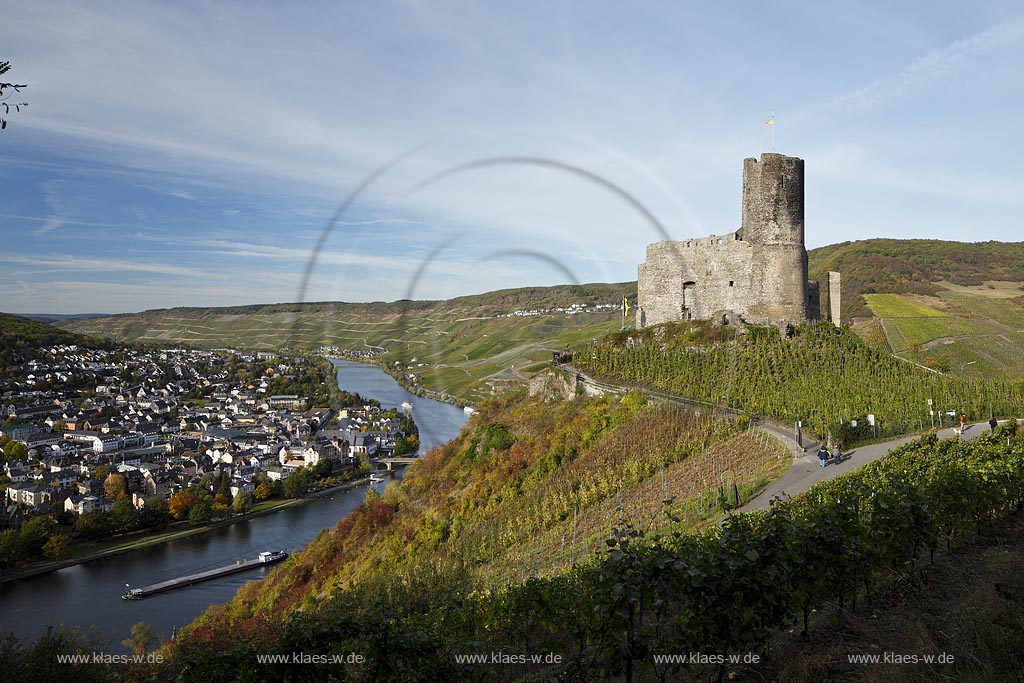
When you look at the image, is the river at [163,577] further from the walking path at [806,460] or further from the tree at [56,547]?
the walking path at [806,460]

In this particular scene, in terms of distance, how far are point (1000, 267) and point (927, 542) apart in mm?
104974

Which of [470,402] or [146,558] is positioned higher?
[470,402]

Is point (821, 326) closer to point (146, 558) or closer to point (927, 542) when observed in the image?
point (927, 542)

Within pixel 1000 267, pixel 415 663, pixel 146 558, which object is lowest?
pixel 146 558

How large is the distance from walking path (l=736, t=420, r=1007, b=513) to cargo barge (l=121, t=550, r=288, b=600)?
93.3 ft

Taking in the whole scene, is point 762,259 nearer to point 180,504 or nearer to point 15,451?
point 180,504

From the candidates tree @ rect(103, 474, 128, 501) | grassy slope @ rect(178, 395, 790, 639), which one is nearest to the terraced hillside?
grassy slope @ rect(178, 395, 790, 639)

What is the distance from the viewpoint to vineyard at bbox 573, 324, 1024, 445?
18141 millimetres

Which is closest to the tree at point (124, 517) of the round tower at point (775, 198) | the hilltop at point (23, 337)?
the round tower at point (775, 198)

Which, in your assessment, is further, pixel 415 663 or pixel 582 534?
pixel 582 534

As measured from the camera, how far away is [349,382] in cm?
6106

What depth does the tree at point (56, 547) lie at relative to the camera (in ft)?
118

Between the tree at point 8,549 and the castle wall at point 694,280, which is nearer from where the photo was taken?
the castle wall at point 694,280

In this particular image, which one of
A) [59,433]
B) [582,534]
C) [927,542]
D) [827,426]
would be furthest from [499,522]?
[59,433]
